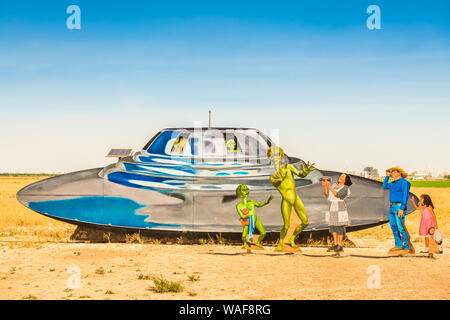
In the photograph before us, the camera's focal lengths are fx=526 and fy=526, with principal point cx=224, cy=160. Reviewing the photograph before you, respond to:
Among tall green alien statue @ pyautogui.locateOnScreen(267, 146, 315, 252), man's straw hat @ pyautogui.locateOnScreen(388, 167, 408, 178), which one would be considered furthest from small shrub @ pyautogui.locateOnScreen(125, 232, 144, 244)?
man's straw hat @ pyautogui.locateOnScreen(388, 167, 408, 178)

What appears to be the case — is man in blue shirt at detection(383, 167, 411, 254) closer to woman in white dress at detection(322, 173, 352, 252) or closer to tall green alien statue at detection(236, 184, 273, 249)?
woman in white dress at detection(322, 173, 352, 252)

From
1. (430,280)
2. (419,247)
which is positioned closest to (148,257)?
(430,280)

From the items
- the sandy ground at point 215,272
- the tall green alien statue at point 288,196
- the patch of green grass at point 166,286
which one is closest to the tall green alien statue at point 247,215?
the sandy ground at point 215,272

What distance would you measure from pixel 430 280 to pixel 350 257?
2.82m

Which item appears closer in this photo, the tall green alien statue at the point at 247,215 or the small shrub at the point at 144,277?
the small shrub at the point at 144,277

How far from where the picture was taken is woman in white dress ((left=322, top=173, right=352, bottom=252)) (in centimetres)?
1213

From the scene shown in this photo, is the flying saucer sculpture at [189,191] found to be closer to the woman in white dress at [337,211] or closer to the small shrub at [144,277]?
the woman in white dress at [337,211]

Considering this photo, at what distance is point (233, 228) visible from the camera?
13594 mm

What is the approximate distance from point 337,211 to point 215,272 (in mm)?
3617

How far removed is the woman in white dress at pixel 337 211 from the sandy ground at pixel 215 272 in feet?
1.59

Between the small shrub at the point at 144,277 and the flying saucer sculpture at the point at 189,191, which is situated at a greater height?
the flying saucer sculpture at the point at 189,191

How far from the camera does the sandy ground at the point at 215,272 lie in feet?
27.3

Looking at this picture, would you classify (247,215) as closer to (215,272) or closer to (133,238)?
(215,272)

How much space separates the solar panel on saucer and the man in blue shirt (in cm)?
720
